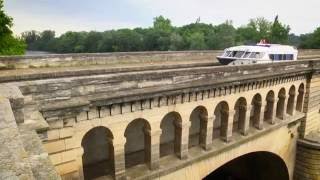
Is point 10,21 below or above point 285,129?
above

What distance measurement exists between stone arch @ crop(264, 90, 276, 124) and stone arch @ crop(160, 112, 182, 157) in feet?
18.0

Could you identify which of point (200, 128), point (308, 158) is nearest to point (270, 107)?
point (200, 128)

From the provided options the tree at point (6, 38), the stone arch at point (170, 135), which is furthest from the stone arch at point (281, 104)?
the tree at point (6, 38)

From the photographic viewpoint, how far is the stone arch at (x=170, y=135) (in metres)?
11.1

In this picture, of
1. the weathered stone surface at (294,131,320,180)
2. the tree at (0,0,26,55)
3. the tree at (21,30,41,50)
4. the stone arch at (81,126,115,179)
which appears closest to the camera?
the stone arch at (81,126,115,179)

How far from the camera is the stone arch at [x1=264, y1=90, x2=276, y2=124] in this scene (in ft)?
52.2

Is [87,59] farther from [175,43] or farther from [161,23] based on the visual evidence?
[161,23]

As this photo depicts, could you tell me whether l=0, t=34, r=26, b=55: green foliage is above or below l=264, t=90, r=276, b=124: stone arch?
above

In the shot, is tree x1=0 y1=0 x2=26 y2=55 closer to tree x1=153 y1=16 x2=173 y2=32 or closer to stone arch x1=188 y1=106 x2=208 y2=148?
stone arch x1=188 y1=106 x2=208 y2=148

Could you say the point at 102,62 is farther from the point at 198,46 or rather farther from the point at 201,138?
the point at 198,46

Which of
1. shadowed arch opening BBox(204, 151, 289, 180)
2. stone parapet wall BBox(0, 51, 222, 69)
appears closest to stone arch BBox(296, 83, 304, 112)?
shadowed arch opening BBox(204, 151, 289, 180)

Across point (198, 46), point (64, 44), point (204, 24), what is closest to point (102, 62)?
point (198, 46)

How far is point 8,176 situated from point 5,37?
3125 cm

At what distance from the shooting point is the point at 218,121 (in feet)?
53.3
